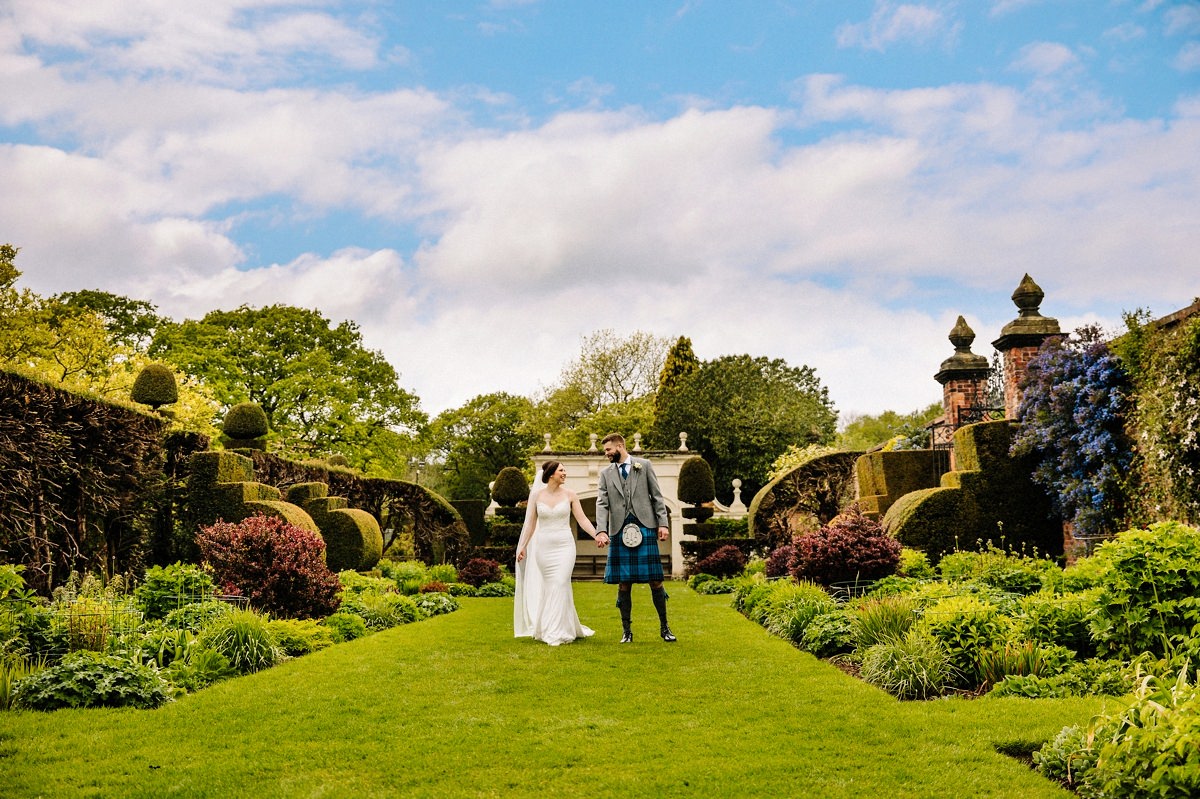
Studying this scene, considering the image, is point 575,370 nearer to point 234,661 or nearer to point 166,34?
point 166,34

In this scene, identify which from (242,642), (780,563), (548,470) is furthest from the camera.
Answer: (780,563)

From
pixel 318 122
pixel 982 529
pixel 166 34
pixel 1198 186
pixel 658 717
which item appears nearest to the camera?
pixel 658 717

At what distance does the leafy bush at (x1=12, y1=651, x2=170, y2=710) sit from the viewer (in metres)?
5.59

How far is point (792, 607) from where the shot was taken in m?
9.71

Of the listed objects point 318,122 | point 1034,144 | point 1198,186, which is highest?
point 318,122

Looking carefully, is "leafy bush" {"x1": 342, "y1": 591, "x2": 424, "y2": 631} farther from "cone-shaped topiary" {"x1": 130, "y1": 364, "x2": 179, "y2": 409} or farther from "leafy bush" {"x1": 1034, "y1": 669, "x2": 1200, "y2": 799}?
"leafy bush" {"x1": 1034, "y1": 669, "x2": 1200, "y2": 799}

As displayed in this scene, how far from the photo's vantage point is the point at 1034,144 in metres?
11.5

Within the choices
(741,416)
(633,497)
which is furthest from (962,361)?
(741,416)

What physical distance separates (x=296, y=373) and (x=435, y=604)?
2129 centimetres

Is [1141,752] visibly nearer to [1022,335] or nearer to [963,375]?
[1022,335]

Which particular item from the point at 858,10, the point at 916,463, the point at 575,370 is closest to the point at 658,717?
the point at 858,10

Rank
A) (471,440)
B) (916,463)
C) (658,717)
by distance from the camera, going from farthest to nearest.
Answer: (471,440) < (916,463) < (658,717)

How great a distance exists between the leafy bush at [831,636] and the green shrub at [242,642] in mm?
4905

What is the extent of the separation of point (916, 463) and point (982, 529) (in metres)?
3.15
